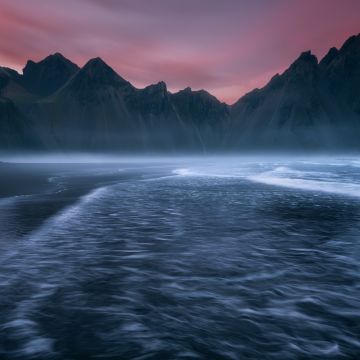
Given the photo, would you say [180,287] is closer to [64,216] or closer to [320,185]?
[64,216]

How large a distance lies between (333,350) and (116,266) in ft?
20.0

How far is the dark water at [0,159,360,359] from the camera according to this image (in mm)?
6020

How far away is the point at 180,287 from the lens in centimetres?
847

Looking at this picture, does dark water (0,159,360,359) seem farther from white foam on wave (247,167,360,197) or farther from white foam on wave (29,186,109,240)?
white foam on wave (247,167,360,197)

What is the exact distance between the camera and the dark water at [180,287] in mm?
6020

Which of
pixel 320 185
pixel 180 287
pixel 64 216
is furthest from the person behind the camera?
pixel 320 185

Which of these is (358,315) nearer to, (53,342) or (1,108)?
(53,342)

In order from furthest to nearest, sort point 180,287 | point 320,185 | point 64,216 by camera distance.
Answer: point 320,185
point 64,216
point 180,287

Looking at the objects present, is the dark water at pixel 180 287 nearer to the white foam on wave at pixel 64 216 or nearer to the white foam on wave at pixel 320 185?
the white foam on wave at pixel 64 216

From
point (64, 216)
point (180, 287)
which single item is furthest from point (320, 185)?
point (180, 287)

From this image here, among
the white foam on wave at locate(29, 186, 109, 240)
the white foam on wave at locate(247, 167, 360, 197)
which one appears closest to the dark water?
the white foam on wave at locate(29, 186, 109, 240)

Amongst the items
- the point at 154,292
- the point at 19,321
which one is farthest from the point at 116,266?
the point at 19,321

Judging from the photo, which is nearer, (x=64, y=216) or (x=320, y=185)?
(x=64, y=216)

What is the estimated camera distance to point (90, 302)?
7.59m
